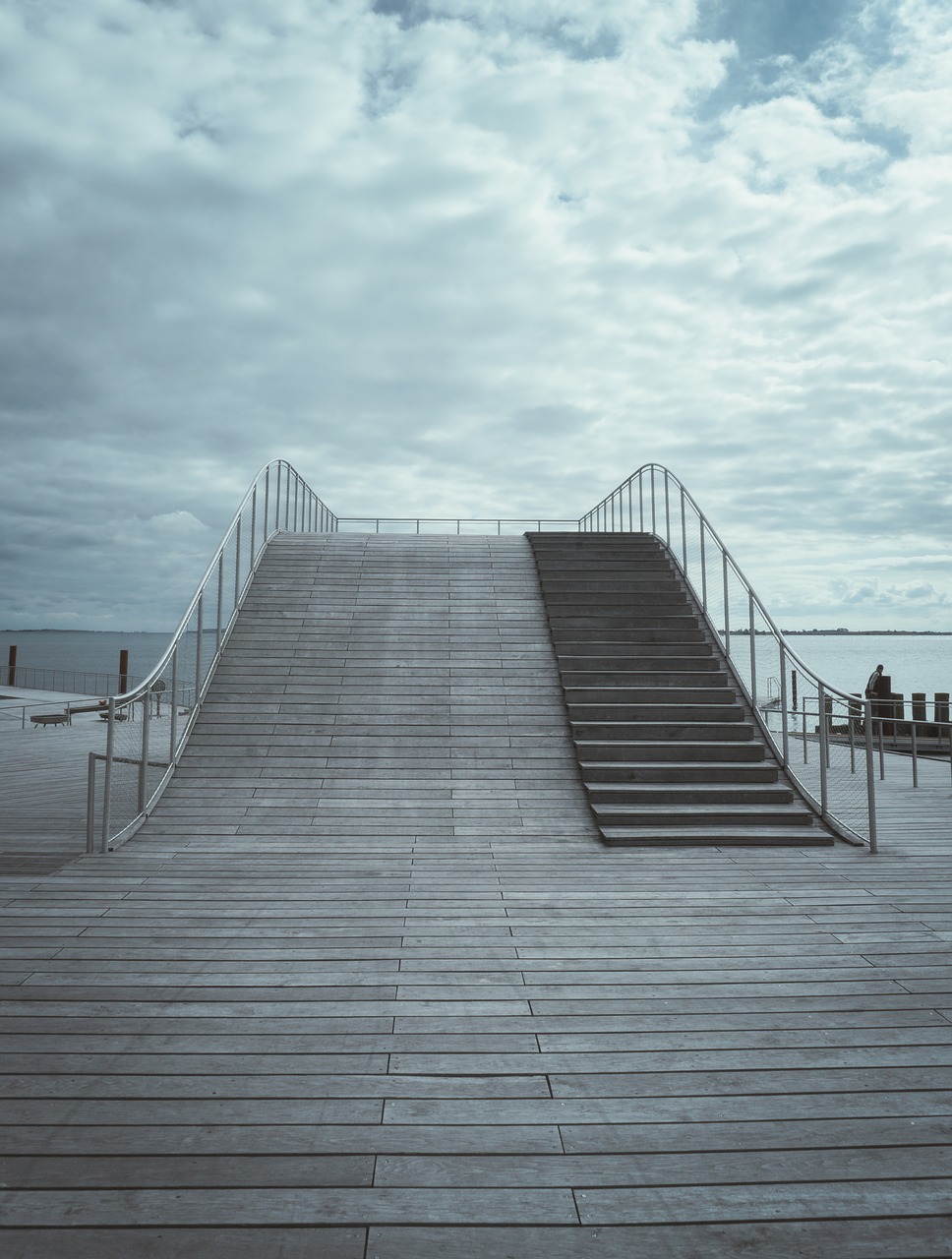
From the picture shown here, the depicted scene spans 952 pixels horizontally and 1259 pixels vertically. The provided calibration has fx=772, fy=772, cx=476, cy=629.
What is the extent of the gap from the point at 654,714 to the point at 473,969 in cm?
463

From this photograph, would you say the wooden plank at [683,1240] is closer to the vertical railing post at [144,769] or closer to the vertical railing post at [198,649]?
the vertical railing post at [144,769]

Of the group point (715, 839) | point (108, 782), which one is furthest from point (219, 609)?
point (715, 839)

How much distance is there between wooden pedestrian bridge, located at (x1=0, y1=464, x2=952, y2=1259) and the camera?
1966mm

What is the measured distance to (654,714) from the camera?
303 inches

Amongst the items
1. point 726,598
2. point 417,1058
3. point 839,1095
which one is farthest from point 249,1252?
point 726,598

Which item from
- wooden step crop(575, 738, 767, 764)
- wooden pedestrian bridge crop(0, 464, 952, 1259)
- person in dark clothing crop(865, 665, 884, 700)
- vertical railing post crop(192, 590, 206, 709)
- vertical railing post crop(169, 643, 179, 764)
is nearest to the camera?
wooden pedestrian bridge crop(0, 464, 952, 1259)

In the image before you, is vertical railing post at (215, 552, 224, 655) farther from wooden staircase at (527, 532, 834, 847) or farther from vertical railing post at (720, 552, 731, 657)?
vertical railing post at (720, 552, 731, 657)

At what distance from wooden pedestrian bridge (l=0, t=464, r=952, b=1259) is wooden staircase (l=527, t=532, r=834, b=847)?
0.04 m

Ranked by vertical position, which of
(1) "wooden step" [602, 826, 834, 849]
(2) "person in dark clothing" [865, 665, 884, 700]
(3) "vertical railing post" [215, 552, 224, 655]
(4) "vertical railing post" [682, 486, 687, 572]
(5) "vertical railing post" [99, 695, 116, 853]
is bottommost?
(1) "wooden step" [602, 826, 834, 849]

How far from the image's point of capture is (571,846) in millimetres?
5680

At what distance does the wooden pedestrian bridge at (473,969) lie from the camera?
197 centimetres

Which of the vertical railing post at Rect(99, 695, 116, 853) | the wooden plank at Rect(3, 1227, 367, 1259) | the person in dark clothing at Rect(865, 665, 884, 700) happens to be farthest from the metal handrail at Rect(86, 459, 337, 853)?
the person in dark clothing at Rect(865, 665, 884, 700)

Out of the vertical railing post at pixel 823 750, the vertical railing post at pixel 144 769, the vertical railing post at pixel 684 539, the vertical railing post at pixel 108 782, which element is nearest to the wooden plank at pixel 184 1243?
the vertical railing post at pixel 108 782

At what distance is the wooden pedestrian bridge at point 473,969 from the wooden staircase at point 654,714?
0.13 feet
